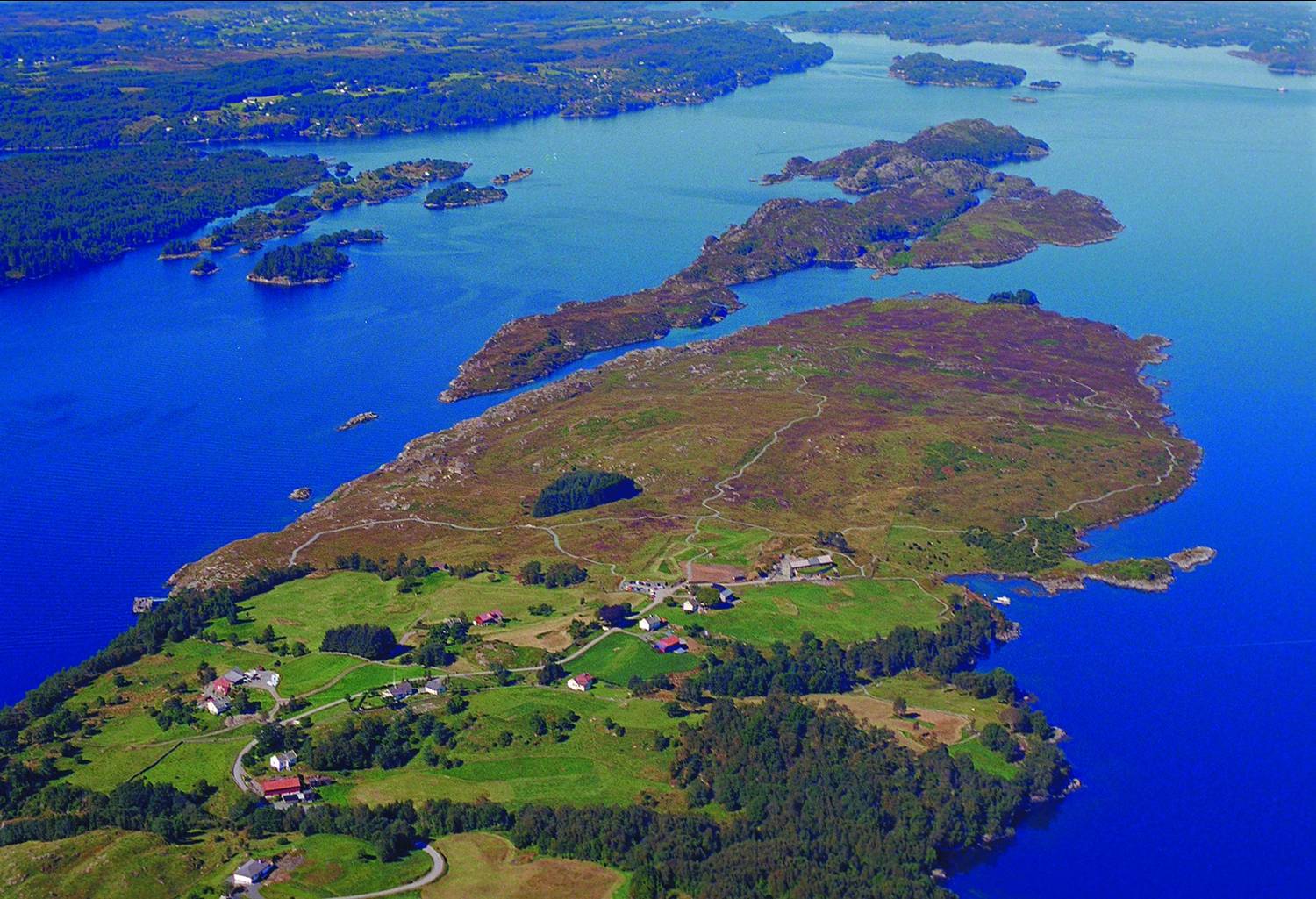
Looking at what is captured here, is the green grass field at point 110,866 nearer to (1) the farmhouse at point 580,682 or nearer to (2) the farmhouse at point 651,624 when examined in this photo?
(1) the farmhouse at point 580,682

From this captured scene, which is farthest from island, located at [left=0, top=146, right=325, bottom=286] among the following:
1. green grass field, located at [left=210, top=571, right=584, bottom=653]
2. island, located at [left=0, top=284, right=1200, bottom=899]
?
green grass field, located at [left=210, top=571, right=584, bottom=653]

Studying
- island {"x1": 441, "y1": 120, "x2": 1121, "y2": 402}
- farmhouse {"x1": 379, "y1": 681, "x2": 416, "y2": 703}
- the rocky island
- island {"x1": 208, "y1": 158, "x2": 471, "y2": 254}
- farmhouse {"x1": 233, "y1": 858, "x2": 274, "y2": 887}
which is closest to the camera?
farmhouse {"x1": 233, "y1": 858, "x2": 274, "y2": 887}

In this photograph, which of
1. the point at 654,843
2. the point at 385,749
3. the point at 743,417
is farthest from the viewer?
the point at 743,417

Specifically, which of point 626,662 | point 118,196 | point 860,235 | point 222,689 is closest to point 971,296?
point 860,235

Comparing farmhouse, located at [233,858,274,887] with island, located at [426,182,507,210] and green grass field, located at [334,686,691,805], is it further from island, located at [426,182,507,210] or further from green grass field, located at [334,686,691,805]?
island, located at [426,182,507,210]

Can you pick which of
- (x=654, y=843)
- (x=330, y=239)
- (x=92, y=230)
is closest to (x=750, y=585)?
(x=654, y=843)

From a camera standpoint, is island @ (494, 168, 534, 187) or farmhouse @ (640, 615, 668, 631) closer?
farmhouse @ (640, 615, 668, 631)

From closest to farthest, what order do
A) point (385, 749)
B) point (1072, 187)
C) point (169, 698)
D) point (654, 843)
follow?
1. point (654, 843)
2. point (385, 749)
3. point (169, 698)
4. point (1072, 187)

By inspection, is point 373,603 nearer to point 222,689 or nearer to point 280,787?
point 222,689

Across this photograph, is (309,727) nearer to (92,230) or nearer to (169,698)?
(169,698)
